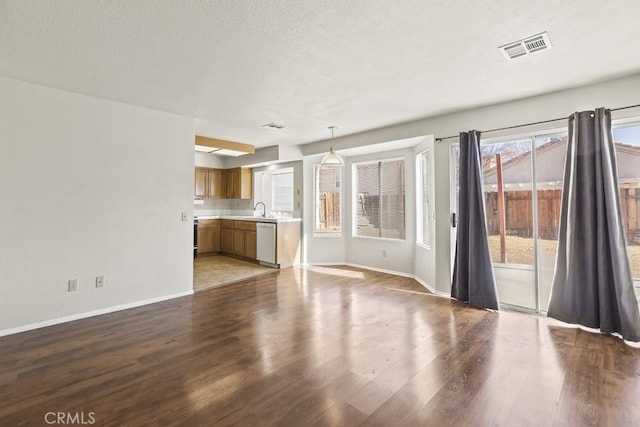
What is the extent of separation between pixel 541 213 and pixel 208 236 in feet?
21.1

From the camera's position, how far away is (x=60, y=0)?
1836 mm

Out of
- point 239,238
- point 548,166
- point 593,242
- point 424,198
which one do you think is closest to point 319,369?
point 593,242

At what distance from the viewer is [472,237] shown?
12.0 feet

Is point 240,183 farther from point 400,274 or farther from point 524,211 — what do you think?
point 524,211

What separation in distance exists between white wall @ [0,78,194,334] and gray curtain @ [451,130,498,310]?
3.54 metres

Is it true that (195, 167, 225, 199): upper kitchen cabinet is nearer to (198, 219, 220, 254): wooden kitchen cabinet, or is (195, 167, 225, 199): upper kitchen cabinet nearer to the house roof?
(198, 219, 220, 254): wooden kitchen cabinet

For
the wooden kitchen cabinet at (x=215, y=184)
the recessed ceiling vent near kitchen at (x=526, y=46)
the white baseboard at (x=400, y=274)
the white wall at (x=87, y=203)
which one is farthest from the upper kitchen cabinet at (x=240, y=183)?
the recessed ceiling vent near kitchen at (x=526, y=46)

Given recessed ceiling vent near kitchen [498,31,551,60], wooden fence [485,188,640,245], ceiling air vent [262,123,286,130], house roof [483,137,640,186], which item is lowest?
wooden fence [485,188,640,245]

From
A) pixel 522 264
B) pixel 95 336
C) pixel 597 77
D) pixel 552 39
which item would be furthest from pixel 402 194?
pixel 95 336

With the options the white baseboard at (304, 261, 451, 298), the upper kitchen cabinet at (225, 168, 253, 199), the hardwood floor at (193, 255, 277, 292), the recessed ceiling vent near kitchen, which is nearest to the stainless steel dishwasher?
the hardwood floor at (193, 255, 277, 292)

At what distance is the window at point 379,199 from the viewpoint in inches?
214

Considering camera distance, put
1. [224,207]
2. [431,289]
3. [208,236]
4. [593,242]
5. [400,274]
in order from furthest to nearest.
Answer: [224,207] → [208,236] → [400,274] → [431,289] → [593,242]

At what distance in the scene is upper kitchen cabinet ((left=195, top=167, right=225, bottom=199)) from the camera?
7.40 metres

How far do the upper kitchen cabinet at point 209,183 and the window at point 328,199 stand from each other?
112 inches
